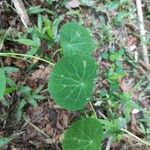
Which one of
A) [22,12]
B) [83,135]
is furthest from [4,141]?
[22,12]

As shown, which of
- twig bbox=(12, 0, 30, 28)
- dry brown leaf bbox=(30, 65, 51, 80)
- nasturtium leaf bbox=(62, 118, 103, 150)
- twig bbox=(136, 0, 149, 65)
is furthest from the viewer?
twig bbox=(136, 0, 149, 65)

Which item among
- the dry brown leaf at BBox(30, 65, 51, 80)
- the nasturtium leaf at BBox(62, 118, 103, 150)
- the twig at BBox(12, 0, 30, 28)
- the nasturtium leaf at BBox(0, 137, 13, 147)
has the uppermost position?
the twig at BBox(12, 0, 30, 28)

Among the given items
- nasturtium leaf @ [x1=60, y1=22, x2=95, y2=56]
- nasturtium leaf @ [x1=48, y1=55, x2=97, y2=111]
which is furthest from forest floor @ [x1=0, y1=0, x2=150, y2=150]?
nasturtium leaf @ [x1=48, y1=55, x2=97, y2=111]

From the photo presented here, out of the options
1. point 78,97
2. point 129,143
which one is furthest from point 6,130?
point 129,143

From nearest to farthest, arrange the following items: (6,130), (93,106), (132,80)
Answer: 1. (6,130)
2. (93,106)
3. (132,80)

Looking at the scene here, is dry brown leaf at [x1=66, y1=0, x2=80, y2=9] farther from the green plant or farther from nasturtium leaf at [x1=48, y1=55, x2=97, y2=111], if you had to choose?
nasturtium leaf at [x1=48, y1=55, x2=97, y2=111]

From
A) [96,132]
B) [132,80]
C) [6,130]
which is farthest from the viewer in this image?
[132,80]

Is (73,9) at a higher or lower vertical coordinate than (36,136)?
higher

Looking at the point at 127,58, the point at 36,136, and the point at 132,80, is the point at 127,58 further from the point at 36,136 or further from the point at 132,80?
the point at 36,136
